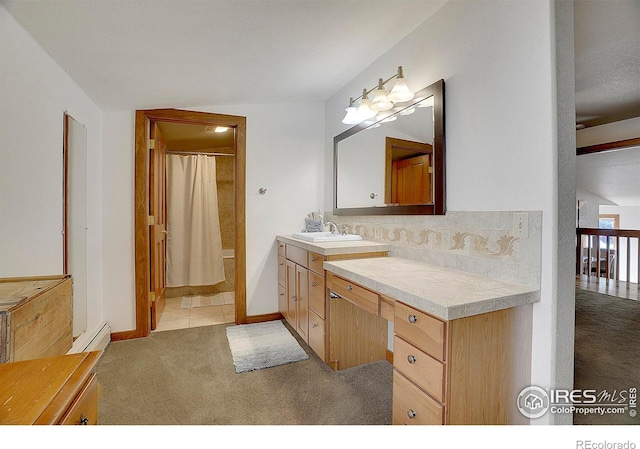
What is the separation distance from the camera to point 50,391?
617mm

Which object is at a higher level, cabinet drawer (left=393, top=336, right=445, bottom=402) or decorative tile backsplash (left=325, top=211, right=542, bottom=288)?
decorative tile backsplash (left=325, top=211, right=542, bottom=288)

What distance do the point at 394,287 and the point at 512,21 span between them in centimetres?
133

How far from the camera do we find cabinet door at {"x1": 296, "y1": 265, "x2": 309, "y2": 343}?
7.72ft

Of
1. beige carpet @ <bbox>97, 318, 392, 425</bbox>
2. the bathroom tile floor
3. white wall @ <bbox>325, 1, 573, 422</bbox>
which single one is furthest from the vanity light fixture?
the bathroom tile floor

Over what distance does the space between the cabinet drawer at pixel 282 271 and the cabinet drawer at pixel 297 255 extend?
158 mm

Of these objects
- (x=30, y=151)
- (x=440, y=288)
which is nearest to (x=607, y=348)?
(x=440, y=288)

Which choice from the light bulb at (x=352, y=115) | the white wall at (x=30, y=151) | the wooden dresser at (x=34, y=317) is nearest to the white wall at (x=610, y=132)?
the light bulb at (x=352, y=115)

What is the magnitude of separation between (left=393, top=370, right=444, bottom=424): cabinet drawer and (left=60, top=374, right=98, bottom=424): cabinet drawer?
107 cm

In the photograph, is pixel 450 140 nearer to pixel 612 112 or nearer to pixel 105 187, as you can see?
pixel 105 187

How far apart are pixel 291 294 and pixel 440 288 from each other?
5.51 feet

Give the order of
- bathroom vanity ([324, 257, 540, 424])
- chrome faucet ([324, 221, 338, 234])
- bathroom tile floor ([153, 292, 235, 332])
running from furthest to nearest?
bathroom tile floor ([153, 292, 235, 332]) < chrome faucet ([324, 221, 338, 234]) < bathroom vanity ([324, 257, 540, 424])

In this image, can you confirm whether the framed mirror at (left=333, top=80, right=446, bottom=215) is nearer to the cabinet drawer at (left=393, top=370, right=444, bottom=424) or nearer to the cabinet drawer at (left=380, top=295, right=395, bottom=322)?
the cabinet drawer at (left=380, top=295, right=395, bottom=322)
